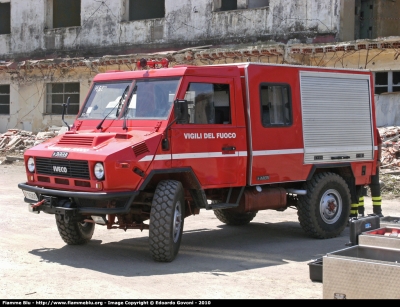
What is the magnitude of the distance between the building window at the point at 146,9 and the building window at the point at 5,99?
7162 millimetres

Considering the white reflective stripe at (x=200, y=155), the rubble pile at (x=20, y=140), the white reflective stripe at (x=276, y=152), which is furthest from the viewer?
the rubble pile at (x=20, y=140)

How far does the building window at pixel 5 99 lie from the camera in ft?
98.0

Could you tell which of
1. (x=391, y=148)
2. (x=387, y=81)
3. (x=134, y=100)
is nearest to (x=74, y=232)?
(x=134, y=100)

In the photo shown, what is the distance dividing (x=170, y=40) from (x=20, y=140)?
7070mm

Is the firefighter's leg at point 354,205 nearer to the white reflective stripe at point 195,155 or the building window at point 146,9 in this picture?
the white reflective stripe at point 195,155

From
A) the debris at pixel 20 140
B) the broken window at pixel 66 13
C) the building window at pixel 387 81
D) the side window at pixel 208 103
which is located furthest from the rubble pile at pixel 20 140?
the side window at pixel 208 103

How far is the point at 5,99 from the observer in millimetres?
30047

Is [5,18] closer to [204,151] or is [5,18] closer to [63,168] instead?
[63,168]

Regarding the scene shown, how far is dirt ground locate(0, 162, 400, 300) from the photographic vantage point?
287 inches

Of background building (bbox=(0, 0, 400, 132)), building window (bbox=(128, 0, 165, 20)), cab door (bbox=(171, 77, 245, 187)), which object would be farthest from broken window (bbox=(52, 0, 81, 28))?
cab door (bbox=(171, 77, 245, 187))

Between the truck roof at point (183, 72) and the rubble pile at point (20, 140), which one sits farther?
the rubble pile at point (20, 140)

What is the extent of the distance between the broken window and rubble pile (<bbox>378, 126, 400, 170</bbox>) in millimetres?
14829

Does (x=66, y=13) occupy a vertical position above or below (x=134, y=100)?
above

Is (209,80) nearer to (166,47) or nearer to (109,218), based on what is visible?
(109,218)
